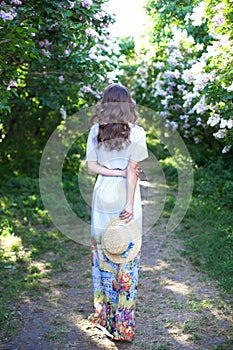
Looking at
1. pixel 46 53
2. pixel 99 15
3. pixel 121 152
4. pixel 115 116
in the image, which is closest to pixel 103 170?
pixel 121 152

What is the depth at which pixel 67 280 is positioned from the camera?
521 centimetres

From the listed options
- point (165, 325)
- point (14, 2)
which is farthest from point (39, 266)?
point (14, 2)

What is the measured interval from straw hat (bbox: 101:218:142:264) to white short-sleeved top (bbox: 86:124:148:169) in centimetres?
43

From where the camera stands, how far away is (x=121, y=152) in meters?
3.59

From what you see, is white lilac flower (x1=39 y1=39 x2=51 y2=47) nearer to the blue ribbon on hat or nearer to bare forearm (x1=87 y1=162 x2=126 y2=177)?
bare forearm (x1=87 y1=162 x2=126 y2=177)

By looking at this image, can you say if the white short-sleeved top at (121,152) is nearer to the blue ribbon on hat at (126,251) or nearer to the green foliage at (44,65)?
the blue ribbon on hat at (126,251)

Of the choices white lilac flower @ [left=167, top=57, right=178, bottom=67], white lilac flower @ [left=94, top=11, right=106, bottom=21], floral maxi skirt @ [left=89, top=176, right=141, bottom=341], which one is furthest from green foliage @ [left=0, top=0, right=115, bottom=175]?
floral maxi skirt @ [left=89, top=176, right=141, bottom=341]

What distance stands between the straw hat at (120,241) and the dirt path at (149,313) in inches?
26.9

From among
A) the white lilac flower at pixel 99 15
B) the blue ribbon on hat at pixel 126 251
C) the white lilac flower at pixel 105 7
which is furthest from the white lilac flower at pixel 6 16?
the blue ribbon on hat at pixel 126 251

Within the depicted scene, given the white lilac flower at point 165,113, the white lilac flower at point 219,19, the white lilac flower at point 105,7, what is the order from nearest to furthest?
the white lilac flower at point 219,19, the white lilac flower at point 105,7, the white lilac flower at point 165,113

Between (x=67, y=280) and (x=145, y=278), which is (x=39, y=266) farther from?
(x=145, y=278)

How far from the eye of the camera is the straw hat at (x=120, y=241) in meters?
3.63

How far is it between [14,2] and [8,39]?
1.98ft

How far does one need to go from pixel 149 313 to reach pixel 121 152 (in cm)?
162
